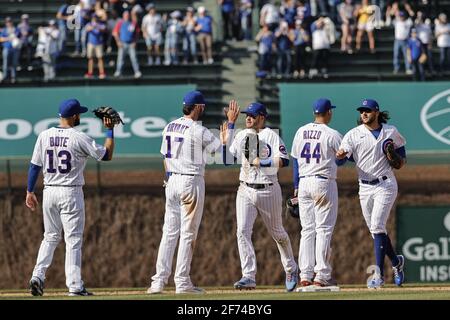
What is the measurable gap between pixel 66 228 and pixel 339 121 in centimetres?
1014

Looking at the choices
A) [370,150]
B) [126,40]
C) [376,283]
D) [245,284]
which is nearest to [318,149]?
[370,150]

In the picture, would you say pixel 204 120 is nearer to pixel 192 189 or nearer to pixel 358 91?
pixel 358 91

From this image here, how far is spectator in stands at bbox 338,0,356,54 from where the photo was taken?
28.9 m

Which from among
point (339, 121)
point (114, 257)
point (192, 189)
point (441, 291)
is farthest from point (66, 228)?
point (339, 121)

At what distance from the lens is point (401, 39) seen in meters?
28.3

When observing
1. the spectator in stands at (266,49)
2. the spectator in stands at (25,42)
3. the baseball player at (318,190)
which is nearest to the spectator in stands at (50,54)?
the spectator in stands at (25,42)

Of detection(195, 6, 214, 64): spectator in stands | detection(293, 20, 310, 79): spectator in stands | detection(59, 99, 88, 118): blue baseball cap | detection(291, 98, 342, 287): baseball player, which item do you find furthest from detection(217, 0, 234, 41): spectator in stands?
detection(59, 99, 88, 118): blue baseball cap

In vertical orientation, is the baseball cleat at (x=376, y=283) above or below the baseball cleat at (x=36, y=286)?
below

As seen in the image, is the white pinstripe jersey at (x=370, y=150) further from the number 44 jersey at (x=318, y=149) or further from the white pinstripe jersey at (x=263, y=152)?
the white pinstripe jersey at (x=263, y=152)

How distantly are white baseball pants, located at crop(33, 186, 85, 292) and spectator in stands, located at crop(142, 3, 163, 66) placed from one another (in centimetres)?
1373

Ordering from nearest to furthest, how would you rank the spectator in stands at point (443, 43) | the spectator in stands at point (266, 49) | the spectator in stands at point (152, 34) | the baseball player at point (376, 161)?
the baseball player at point (376, 161)
the spectator in stands at point (266, 49)
the spectator in stands at point (443, 43)
the spectator in stands at point (152, 34)

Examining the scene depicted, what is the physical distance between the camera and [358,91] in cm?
2494

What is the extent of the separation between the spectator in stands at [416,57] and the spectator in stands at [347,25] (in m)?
1.52

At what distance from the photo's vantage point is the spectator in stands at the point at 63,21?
29094 mm
